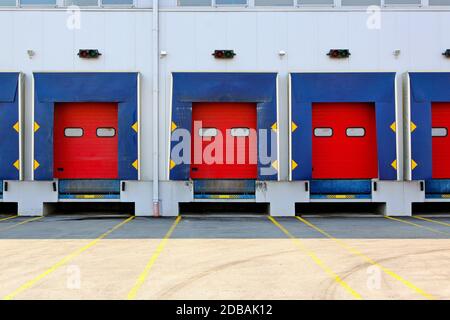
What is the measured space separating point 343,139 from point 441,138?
3048mm

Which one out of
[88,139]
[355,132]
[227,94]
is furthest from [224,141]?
[88,139]

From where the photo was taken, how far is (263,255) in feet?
28.1

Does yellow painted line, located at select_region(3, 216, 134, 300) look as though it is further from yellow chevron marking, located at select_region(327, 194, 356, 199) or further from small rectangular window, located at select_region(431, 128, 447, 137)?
small rectangular window, located at select_region(431, 128, 447, 137)

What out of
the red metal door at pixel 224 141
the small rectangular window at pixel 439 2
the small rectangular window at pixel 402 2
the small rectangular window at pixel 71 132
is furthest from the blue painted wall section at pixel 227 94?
the small rectangular window at pixel 439 2

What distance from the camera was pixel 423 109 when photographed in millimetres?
14695

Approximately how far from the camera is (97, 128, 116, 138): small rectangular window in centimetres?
1509

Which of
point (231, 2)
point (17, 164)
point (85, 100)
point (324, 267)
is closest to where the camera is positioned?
point (324, 267)

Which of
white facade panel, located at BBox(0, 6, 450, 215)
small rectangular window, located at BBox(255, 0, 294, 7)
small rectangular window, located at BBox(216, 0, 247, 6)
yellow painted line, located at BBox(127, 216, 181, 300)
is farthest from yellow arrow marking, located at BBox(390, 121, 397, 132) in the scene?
yellow painted line, located at BBox(127, 216, 181, 300)

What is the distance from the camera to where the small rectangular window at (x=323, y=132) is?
15023 mm

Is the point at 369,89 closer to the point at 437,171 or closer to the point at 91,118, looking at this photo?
the point at 437,171

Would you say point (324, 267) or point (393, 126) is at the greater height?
point (393, 126)

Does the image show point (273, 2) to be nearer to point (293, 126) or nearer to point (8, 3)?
point (293, 126)

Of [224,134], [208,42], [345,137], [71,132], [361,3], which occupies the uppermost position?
[361,3]
